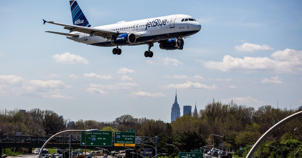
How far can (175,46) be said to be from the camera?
69188mm

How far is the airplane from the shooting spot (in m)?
63.2

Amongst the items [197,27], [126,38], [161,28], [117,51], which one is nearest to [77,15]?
[117,51]

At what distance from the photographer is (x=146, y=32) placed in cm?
6619

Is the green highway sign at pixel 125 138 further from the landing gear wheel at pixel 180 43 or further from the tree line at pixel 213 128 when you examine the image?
the tree line at pixel 213 128

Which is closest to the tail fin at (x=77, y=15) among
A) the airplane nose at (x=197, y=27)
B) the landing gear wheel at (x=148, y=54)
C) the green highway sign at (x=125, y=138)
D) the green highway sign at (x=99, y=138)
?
the landing gear wheel at (x=148, y=54)

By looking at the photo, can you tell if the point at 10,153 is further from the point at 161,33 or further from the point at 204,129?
the point at 161,33

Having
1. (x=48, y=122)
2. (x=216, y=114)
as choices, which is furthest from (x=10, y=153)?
(x=216, y=114)

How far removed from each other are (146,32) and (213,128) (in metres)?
72.0

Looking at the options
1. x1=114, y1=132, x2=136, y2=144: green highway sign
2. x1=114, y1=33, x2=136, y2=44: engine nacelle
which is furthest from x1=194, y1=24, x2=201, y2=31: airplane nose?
x1=114, y1=132, x2=136, y2=144: green highway sign

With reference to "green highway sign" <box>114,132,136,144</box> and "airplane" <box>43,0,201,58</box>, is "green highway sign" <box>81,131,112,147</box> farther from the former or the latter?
"airplane" <box>43,0,201,58</box>

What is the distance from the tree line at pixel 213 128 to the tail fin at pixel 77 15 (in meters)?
29.0

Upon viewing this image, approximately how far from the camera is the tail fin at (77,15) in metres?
87.0

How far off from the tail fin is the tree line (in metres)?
29.0

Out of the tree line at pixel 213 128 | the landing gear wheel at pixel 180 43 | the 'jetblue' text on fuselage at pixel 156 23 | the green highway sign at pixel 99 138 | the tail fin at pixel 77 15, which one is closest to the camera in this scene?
the green highway sign at pixel 99 138
